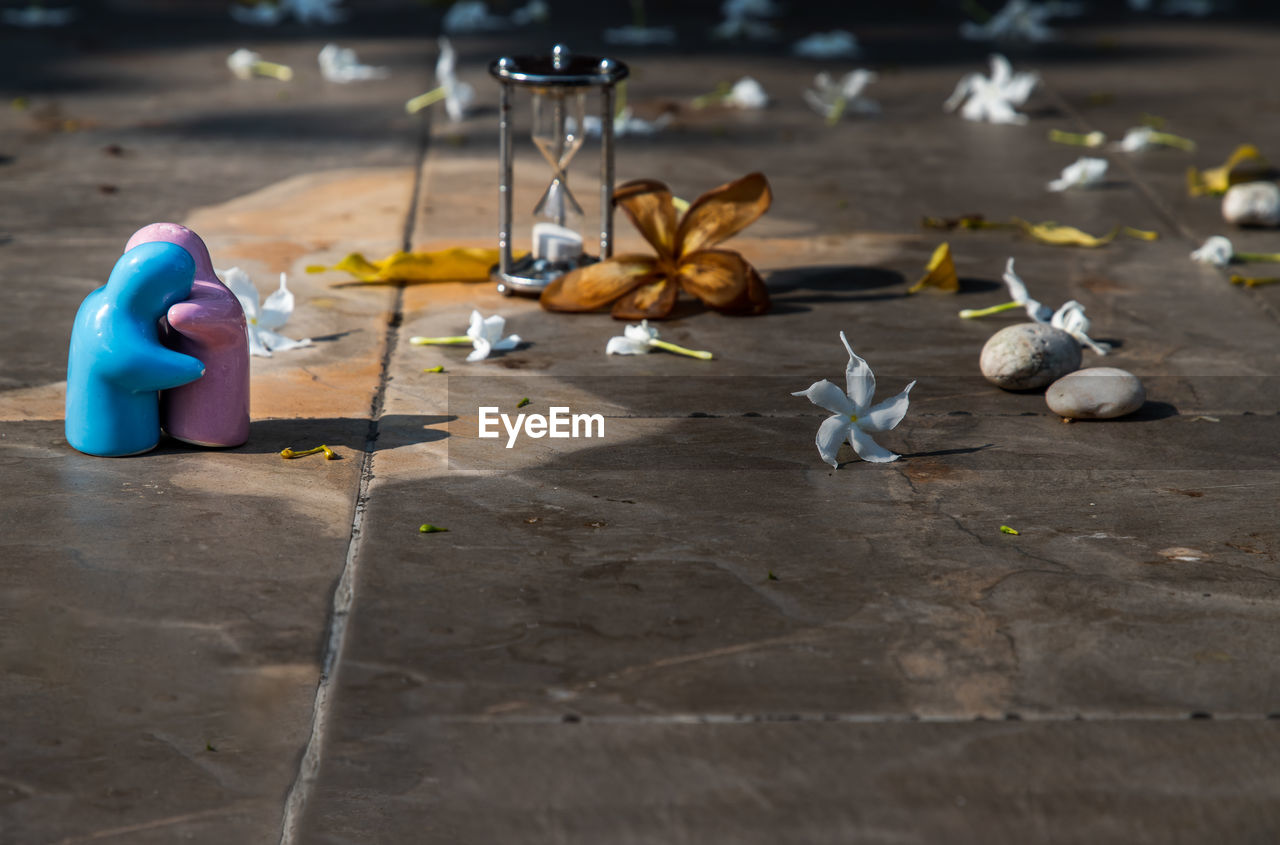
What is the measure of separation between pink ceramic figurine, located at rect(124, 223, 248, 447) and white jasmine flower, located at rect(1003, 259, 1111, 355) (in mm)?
1892

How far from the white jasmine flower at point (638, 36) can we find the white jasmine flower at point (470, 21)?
69cm

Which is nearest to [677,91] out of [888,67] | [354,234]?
[888,67]

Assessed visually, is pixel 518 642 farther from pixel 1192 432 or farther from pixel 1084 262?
pixel 1084 262

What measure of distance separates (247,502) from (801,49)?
218 inches

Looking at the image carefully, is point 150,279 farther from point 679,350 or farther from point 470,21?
point 470,21

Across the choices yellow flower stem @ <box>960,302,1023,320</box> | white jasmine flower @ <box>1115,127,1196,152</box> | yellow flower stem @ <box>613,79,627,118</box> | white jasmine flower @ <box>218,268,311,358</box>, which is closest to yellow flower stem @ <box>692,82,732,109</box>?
yellow flower stem @ <box>613,79,627,118</box>

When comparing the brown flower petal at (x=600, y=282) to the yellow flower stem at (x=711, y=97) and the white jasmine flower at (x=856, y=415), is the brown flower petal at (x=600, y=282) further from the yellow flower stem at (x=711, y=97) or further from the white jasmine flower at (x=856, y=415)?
the yellow flower stem at (x=711, y=97)

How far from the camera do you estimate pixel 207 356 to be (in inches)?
107

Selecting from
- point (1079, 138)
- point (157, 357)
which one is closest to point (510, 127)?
point (157, 357)

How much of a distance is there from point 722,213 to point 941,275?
0.69m

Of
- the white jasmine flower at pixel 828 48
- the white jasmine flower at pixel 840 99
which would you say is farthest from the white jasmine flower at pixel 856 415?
the white jasmine flower at pixel 828 48

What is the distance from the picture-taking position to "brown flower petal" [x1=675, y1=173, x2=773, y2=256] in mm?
3646

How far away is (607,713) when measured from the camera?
202 cm

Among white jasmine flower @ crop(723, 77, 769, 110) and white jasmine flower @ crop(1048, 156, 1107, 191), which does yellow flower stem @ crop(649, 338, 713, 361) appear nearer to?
white jasmine flower @ crop(1048, 156, 1107, 191)
